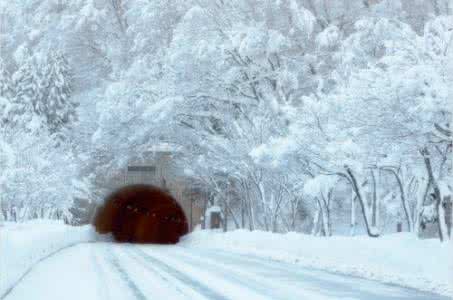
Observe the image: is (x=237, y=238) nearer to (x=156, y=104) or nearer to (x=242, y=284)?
(x=156, y=104)

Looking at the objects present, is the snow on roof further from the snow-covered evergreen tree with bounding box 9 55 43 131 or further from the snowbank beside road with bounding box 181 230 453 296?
the snowbank beside road with bounding box 181 230 453 296

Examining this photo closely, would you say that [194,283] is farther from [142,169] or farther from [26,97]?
[26,97]

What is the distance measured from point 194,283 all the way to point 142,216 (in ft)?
179

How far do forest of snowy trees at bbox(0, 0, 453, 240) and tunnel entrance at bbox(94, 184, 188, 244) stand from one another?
7.14 m

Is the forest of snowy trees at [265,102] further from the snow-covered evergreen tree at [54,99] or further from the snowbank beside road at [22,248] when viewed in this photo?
the snow-covered evergreen tree at [54,99]

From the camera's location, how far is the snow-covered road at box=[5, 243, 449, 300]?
12.0 meters

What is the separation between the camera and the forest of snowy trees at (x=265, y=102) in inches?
739

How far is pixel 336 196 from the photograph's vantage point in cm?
3700

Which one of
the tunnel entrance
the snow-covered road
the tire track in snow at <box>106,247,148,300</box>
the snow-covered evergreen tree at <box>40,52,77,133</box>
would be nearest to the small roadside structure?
the tunnel entrance

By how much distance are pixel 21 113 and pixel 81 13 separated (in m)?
22.0

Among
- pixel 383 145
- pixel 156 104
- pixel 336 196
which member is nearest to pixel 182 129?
pixel 156 104

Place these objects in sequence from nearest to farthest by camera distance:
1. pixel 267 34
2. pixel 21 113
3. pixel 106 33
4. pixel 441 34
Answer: pixel 441 34 → pixel 267 34 → pixel 106 33 → pixel 21 113

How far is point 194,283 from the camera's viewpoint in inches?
557

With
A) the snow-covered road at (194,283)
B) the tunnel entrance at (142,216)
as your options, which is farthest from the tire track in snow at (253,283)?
the tunnel entrance at (142,216)
